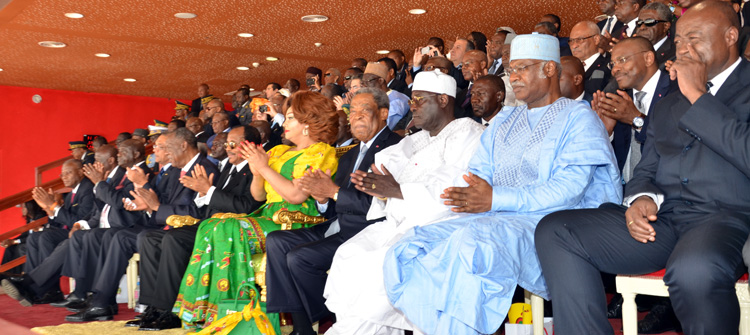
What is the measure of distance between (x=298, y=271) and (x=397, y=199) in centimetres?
74

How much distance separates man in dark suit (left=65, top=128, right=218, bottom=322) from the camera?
16.9 feet

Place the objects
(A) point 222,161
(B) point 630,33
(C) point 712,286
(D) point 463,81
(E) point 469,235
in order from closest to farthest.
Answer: (C) point 712,286 < (E) point 469,235 < (B) point 630,33 < (A) point 222,161 < (D) point 463,81

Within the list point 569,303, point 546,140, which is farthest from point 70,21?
point 569,303

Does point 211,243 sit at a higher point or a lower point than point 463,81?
lower

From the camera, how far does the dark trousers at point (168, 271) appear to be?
4504 mm

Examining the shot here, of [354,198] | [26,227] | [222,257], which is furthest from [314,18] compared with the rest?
[354,198]

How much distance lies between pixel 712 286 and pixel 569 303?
0.46 meters

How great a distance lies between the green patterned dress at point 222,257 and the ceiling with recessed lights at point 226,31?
3.69 metres

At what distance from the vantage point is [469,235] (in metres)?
2.66

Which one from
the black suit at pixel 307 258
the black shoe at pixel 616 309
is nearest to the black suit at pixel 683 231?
the black shoe at pixel 616 309

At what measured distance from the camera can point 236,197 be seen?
187 inches

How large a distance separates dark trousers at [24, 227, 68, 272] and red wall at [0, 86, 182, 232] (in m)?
6.73

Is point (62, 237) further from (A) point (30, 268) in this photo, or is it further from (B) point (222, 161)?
(B) point (222, 161)

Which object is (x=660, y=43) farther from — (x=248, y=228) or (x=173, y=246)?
(x=173, y=246)
